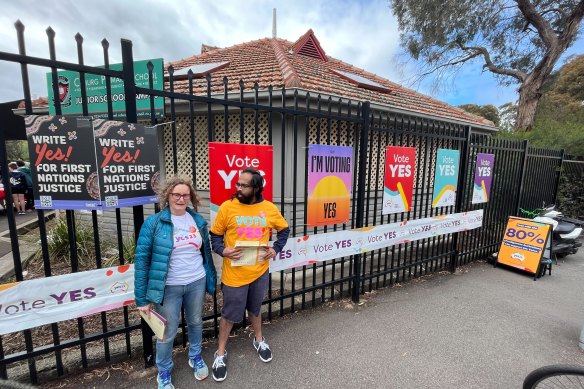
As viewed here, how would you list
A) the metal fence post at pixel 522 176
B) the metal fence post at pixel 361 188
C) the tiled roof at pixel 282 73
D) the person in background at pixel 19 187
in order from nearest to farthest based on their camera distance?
the metal fence post at pixel 361 188
the tiled roof at pixel 282 73
the metal fence post at pixel 522 176
the person in background at pixel 19 187

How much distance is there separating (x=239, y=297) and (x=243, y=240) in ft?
1.71

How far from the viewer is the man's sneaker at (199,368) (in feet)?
8.20

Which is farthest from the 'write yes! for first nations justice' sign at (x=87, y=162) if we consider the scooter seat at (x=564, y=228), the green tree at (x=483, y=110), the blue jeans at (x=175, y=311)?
the green tree at (x=483, y=110)

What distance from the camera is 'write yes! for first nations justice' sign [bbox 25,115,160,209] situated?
1.98 meters

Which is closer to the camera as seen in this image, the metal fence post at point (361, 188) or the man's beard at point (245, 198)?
the man's beard at point (245, 198)

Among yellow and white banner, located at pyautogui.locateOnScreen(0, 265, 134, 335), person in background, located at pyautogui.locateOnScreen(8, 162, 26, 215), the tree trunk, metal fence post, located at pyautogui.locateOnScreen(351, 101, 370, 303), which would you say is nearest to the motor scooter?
metal fence post, located at pyautogui.locateOnScreen(351, 101, 370, 303)

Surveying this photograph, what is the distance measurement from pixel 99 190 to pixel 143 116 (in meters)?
A: 2.18

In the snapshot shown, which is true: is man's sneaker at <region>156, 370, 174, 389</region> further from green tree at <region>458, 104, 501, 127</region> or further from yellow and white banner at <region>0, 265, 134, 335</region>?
green tree at <region>458, 104, 501, 127</region>

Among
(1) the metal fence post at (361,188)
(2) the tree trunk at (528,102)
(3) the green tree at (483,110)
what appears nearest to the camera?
(1) the metal fence post at (361,188)

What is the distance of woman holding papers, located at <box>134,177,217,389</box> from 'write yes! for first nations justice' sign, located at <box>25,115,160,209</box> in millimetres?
300

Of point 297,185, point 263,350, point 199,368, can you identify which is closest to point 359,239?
point 297,185

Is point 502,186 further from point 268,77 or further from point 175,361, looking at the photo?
point 175,361

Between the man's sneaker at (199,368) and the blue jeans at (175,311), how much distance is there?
174 millimetres

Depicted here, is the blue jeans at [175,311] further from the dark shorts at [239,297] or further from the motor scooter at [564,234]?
the motor scooter at [564,234]
